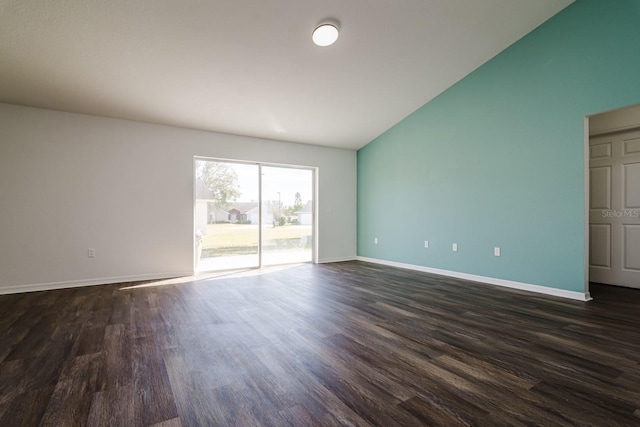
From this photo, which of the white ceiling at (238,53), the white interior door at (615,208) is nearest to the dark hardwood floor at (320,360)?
the white interior door at (615,208)

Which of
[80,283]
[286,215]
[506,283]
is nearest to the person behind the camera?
[506,283]

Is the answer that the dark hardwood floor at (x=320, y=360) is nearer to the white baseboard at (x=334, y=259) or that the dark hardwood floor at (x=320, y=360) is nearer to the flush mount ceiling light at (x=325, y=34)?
the white baseboard at (x=334, y=259)

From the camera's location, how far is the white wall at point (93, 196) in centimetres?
379

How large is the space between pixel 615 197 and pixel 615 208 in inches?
5.8

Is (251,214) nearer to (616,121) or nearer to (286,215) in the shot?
(286,215)

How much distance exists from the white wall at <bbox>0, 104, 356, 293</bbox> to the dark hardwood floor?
0.66m

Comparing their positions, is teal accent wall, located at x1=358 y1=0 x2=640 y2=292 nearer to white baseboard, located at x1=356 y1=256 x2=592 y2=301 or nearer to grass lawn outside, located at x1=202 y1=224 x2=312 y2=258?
white baseboard, located at x1=356 y1=256 x2=592 y2=301

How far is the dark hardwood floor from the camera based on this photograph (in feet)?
4.75

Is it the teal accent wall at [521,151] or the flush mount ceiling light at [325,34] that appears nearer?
the flush mount ceiling light at [325,34]

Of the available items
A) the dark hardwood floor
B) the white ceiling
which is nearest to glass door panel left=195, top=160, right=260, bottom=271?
the white ceiling

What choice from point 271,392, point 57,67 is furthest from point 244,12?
point 271,392

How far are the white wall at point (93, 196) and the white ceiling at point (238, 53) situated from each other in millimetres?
290

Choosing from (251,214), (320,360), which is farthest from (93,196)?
(320,360)

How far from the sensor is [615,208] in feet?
13.1
